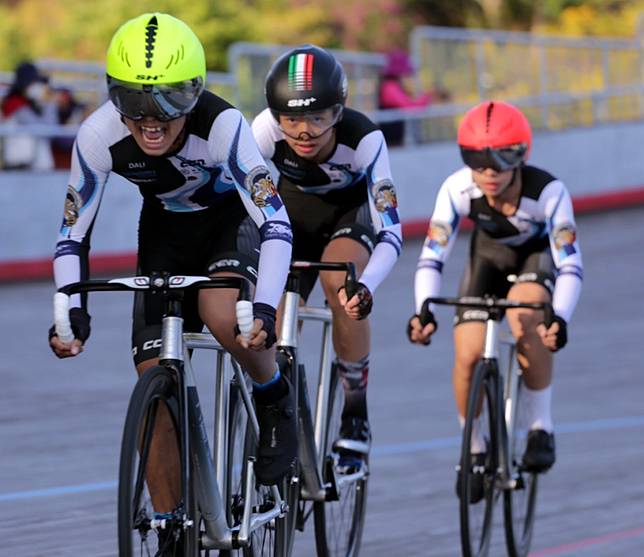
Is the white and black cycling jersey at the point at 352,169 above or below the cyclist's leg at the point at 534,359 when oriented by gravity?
Answer: above

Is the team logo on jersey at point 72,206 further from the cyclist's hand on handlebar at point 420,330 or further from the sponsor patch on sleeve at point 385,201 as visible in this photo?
the cyclist's hand on handlebar at point 420,330

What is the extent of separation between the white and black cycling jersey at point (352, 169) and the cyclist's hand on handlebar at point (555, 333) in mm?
785

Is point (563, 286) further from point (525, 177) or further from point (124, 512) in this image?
point (124, 512)

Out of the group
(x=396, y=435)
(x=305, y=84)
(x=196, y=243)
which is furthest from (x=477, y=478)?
(x=396, y=435)

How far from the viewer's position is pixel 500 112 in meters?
6.42

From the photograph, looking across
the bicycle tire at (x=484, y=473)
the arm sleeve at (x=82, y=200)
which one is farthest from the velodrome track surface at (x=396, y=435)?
the arm sleeve at (x=82, y=200)

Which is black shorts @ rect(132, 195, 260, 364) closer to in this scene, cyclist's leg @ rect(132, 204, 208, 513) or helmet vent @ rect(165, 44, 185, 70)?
cyclist's leg @ rect(132, 204, 208, 513)

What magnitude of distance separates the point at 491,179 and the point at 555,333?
714mm

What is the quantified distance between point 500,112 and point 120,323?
665 centimetres

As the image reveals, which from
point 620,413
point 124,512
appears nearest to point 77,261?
point 124,512

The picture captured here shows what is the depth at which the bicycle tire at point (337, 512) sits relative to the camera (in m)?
5.86

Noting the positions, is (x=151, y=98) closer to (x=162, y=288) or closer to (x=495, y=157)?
(x=162, y=288)

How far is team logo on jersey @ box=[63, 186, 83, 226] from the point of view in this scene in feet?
15.2

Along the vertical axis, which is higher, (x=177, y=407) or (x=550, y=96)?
(x=550, y=96)
